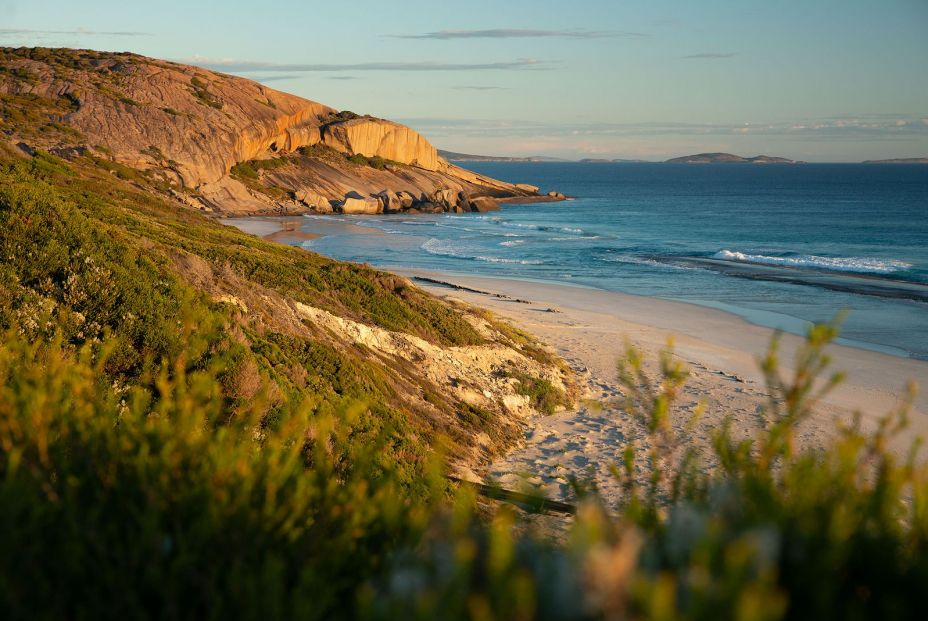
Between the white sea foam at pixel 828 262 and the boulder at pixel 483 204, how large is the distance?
42.7m

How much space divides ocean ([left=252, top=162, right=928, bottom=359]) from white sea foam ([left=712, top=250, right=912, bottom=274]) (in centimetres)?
6

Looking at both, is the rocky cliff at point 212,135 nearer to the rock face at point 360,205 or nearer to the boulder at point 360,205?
the rock face at point 360,205

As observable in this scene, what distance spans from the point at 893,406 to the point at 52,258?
57.5ft

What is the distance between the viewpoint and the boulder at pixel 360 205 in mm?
79500

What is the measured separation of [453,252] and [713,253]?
17.2 metres

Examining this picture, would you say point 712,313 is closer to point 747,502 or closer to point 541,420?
point 541,420

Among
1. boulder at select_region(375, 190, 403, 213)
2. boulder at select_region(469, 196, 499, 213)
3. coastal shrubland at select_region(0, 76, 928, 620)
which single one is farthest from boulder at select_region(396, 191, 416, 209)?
coastal shrubland at select_region(0, 76, 928, 620)

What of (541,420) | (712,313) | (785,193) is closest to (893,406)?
(541,420)

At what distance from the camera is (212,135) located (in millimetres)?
70188

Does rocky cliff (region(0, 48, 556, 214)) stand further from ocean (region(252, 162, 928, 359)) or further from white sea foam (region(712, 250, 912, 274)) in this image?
white sea foam (region(712, 250, 912, 274))

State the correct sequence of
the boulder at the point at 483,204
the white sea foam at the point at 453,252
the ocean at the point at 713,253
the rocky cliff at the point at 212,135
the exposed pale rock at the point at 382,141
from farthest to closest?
the exposed pale rock at the point at 382,141
the boulder at the point at 483,204
the rocky cliff at the point at 212,135
the white sea foam at the point at 453,252
the ocean at the point at 713,253

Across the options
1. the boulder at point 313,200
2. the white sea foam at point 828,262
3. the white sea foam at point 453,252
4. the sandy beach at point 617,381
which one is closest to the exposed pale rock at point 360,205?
the boulder at point 313,200

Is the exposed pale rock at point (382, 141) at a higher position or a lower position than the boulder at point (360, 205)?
higher

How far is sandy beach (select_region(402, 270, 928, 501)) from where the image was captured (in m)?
13.0
